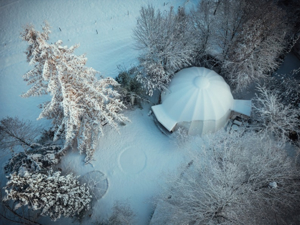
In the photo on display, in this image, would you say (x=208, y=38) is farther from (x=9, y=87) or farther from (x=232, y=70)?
(x=9, y=87)

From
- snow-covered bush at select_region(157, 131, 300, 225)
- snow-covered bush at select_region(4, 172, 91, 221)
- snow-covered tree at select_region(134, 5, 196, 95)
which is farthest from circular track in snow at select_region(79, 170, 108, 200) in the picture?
snow-covered tree at select_region(134, 5, 196, 95)

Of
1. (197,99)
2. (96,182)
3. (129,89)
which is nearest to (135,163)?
(96,182)

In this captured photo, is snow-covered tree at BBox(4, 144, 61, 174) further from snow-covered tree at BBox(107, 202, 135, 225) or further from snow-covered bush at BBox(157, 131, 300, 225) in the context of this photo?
snow-covered bush at BBox(157, 131, 300, 225)

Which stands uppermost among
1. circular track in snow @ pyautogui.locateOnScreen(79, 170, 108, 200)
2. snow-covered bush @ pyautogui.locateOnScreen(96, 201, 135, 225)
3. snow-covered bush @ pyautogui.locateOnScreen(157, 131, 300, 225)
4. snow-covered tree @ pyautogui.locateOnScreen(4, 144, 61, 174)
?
snow-covered tree @ pyautogui.locateOnScreen(4, 144, 61, 174)

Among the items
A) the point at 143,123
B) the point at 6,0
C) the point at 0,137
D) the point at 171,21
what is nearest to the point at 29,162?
the point at 0,137

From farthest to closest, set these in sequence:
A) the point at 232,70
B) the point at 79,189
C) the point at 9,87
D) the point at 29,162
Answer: the point at 9,87 → the point at 232,70 → the point at 29,162 → the point at 79,189

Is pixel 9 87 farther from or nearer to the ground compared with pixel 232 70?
farther from the ground

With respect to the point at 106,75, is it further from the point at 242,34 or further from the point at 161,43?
the point at 242,34
